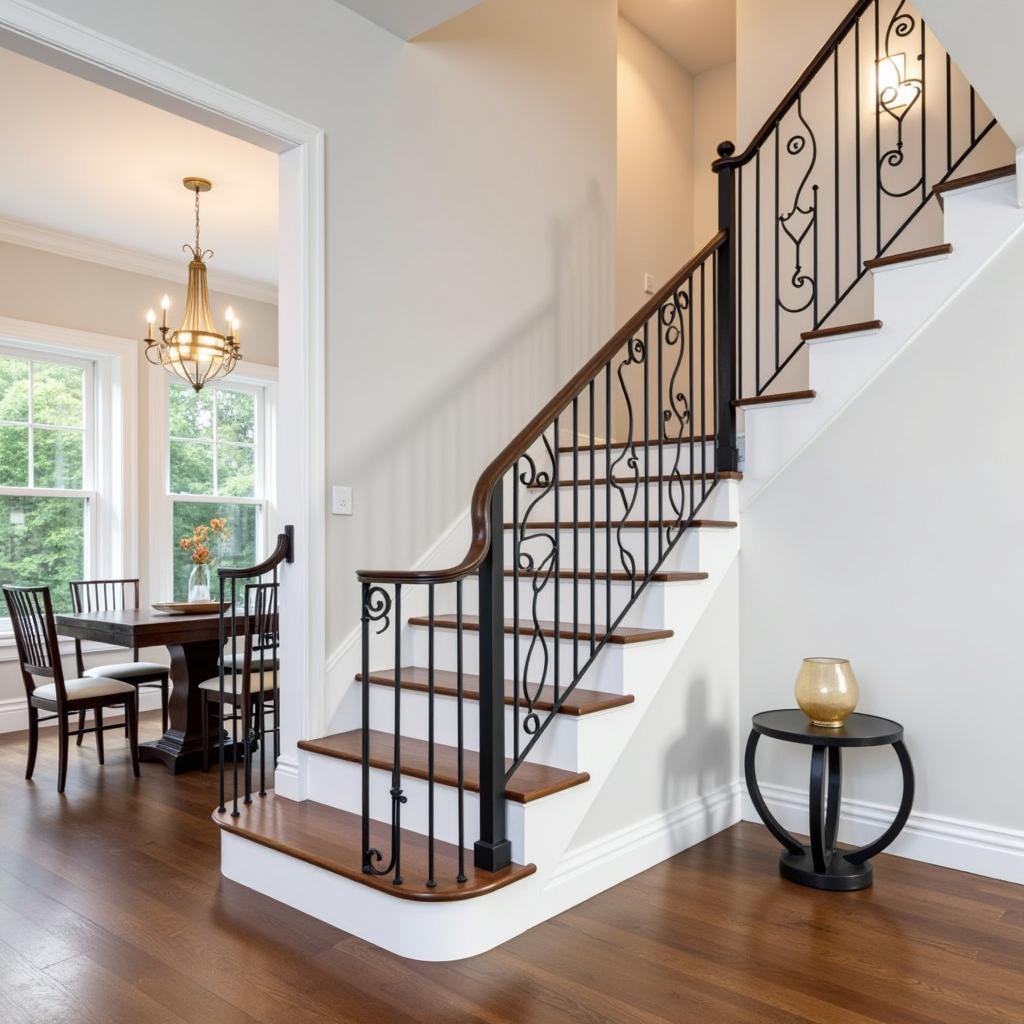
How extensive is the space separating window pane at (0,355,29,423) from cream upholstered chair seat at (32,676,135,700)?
2098mm

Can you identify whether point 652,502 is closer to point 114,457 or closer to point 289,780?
point 289,780

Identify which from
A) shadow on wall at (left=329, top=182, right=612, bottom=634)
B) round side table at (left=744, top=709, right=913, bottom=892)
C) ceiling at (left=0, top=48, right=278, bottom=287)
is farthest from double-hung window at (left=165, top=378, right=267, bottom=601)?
round side table at (left=744, top=709, right=913, bottom=892)

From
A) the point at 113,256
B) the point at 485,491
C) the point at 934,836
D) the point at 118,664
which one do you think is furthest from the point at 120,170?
the point at 934,836

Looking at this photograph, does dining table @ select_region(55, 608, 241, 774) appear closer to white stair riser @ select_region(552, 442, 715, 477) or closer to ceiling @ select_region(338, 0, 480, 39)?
white stair riser @ select_region(552, 442, 715, 477)

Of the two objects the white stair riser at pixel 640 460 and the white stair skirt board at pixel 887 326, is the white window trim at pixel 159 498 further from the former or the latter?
the white stair skirt board at pixel 887 326

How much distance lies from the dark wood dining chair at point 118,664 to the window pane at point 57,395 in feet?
3.79

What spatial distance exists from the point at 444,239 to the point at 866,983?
307 cm

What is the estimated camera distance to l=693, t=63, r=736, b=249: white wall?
234 inches

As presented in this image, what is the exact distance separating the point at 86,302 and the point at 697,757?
498 cm

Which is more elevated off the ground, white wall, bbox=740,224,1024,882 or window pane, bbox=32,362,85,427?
window pane, bbox=32,362,85,427

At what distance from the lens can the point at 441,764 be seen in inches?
108

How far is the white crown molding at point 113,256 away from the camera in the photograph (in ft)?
17.7

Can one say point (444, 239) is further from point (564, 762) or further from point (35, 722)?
point (35, 722)

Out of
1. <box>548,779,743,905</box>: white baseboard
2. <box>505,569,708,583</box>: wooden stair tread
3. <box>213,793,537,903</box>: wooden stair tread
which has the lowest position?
<box>548,779,743,905</box>: white baseboard
